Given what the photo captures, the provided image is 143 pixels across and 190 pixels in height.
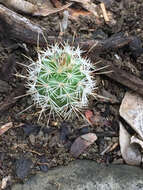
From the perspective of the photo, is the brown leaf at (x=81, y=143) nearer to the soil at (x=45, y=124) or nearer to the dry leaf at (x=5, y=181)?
the soil at (x=45, y=124)

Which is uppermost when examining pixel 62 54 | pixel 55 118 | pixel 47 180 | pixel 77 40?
pixel 77 40

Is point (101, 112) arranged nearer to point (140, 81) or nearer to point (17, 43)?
point (140, 81)

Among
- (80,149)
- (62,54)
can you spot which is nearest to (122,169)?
(80,149)

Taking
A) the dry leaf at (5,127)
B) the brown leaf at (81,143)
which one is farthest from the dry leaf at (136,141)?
the dry leaf at (5,127)

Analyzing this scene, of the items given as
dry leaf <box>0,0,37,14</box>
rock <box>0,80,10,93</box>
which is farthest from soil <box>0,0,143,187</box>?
dry leaf <box>0,0,37,14</box>

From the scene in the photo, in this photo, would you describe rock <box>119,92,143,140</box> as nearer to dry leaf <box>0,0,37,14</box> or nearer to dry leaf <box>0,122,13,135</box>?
dry leaf <box>0,122,13,135</box>
